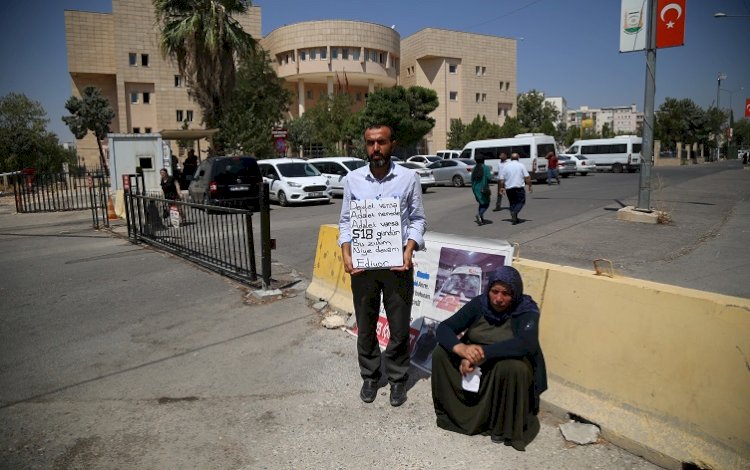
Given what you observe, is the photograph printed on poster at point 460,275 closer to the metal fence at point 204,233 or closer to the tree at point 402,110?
the metal fence at point 204,233

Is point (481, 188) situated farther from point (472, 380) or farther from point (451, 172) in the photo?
point (451, 172)

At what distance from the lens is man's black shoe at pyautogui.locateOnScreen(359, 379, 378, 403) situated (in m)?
3.71

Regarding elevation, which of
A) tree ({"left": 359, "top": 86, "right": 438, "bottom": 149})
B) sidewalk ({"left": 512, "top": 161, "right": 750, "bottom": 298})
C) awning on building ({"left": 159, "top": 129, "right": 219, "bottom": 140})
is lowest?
sidewalk ({"left": 512, "top": 161, "right": 750, "bottom": 298})

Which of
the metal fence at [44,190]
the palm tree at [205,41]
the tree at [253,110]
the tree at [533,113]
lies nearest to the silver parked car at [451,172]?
the palm tree at [205,41]

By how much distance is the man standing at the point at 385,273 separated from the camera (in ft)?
11.5

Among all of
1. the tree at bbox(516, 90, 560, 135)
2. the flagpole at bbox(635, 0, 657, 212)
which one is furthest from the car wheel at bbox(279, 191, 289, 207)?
the tree at bbox(516, 90, 560, 135)

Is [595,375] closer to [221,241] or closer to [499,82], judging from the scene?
[221,241]

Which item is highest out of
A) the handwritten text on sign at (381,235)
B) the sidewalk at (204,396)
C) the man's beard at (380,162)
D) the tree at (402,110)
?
the tree at (402,110)

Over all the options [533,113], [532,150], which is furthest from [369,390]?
[533,113]

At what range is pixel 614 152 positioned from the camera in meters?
34.8

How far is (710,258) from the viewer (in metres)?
8.43

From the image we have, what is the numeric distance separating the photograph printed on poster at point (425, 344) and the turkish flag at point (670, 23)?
34.5 ft

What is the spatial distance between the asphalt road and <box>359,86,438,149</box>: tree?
2662cm

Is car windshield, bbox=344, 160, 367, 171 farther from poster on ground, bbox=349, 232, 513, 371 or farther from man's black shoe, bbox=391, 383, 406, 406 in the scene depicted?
man's black shoe, bbox=391, 383, 406, 406
